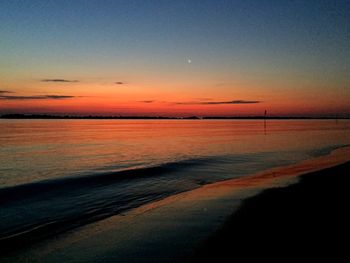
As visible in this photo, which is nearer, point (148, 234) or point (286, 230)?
point (286, 230)

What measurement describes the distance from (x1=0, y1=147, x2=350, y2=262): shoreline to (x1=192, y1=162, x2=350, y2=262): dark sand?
541 millimetres

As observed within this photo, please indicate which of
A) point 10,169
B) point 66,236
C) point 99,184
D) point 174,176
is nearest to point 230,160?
point 174,176

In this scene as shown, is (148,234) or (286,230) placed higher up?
(286,230)

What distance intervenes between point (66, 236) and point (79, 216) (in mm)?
2177

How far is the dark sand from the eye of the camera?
7.33m

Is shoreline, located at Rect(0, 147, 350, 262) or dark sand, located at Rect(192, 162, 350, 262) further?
shoreline, located at Rect(0, 147, 350, 262)

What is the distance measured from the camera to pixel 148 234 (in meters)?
9.62

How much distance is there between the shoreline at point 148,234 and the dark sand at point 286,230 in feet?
1.77

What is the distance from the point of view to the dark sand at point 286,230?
289 inches

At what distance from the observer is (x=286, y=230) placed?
8961 millimetres

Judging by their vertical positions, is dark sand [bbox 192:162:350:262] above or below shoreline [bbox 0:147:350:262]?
above

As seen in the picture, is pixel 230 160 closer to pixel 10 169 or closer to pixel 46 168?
pixel 46 168

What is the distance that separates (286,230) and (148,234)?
3740 millimetres

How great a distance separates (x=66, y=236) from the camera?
9.70 metres
